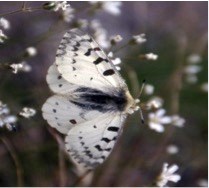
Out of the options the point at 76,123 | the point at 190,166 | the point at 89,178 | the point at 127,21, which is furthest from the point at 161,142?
the point at 76,123

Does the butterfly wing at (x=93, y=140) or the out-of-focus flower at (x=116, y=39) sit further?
the out-of-focus flower at (x=116, y=39)

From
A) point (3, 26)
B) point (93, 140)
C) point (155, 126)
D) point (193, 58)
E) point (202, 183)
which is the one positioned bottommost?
point (202, 183)

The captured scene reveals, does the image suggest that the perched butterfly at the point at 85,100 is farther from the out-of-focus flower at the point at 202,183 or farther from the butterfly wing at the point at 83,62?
the out-of-focus flower at the point at 202,183

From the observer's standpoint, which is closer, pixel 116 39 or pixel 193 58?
pixel 116 39

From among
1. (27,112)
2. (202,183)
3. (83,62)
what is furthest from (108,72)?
(202,183)

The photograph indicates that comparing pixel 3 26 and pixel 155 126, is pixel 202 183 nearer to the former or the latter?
pixel 155 126

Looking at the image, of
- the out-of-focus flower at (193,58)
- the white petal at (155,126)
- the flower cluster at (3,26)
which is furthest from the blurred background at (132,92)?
the flower cluster at (3,26)
